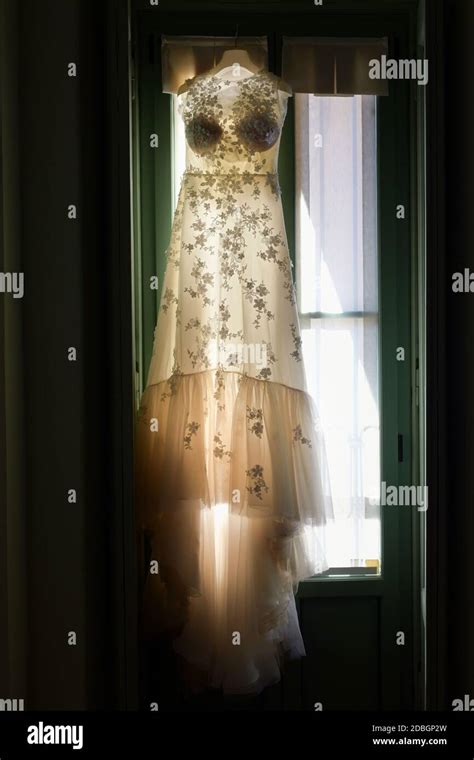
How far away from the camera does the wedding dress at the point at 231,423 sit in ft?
6.61

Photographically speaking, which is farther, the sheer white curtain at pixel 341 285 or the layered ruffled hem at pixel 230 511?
the sheer white curtain at pixel 341 285

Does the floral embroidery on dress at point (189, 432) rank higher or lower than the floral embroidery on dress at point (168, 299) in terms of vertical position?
lower

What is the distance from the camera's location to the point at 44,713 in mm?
1848

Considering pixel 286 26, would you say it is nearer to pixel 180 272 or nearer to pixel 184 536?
pixel 180 272

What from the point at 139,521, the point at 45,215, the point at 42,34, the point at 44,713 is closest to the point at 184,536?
the point at 139,521

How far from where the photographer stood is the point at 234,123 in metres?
2.05

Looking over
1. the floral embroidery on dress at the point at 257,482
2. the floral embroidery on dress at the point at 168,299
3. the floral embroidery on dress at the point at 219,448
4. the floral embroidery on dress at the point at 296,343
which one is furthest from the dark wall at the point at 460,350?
the floral embroidery on dress at the point at 168,299

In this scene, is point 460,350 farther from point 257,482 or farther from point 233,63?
Result: point 233,63

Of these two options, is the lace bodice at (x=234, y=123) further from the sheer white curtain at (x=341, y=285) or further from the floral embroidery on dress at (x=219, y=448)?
the floral embroidery on dress at (x=219, y=448)

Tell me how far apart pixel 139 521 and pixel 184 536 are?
0.46 ft

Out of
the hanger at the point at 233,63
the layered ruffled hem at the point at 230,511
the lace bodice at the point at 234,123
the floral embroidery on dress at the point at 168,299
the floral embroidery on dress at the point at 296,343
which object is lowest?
the layered ruffled hem at the point at 230,511

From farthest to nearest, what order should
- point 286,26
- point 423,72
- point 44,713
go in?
point 286,26 → point 423,72 → point 44,713

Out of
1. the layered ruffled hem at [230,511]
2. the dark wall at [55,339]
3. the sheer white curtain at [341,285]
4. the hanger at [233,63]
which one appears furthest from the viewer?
the sheer white curtain at [341,285]

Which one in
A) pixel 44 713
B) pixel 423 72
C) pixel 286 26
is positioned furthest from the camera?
pixel 286 26
